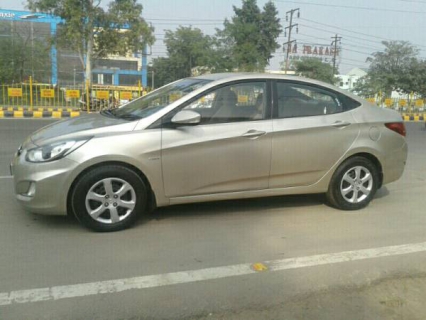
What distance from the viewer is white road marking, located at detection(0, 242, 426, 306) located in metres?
2.96

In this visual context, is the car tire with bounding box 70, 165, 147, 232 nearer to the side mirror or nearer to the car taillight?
the side mirror

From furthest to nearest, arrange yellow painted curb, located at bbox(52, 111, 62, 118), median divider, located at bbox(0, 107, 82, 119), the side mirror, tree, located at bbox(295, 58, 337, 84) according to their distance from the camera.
Answer: 1. tree, located at bbox(295, 58, 337, 84)
2. yellow painted curb, located at bbox(52, 111, 62, 118)
3. median divider, located at bbox(0, 107, 82, 119)
4. the side mirror

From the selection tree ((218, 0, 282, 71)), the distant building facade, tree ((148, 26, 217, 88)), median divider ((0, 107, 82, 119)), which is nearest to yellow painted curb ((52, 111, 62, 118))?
median divider ((0, 107, 82, 119))

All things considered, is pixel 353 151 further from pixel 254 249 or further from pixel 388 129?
pixel 254 249

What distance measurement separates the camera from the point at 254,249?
3.89m

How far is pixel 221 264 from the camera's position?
11.7 ft

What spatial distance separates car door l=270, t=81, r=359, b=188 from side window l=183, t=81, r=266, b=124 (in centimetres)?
19

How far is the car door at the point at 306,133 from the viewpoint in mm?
4609

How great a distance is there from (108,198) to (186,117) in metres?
1.07

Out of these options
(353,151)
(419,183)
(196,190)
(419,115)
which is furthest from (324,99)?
(419,115)

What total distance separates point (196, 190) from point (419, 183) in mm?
4109

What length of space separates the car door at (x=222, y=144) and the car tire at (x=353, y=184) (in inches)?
37.0

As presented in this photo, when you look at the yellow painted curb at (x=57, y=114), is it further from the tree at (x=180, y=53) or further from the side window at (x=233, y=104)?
the tree at (x=180, y=53)

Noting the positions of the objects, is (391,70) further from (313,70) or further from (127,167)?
(127,167)
